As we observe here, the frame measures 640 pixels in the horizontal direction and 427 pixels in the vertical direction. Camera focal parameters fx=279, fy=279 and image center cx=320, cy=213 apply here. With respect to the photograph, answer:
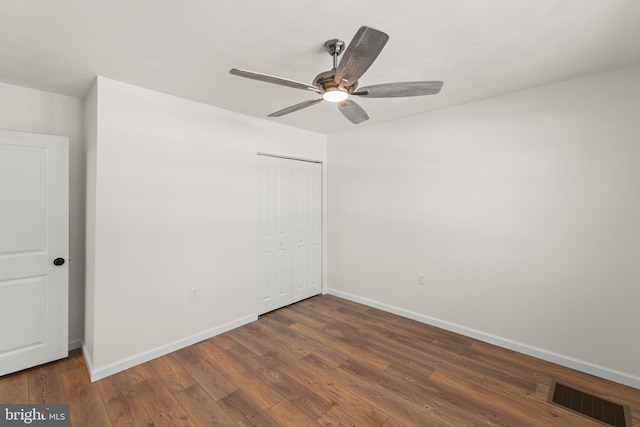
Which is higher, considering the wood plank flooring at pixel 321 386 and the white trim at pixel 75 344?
the white trim at pixel 75 344

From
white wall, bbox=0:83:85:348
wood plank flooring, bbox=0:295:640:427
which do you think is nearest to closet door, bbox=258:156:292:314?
wood plank flooring, bbox=0:295:640:427

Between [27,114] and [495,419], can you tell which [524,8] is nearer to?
[495,419]

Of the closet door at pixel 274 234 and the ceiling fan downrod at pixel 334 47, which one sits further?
the closet door at pixel 274 234

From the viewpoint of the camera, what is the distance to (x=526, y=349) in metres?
2.65

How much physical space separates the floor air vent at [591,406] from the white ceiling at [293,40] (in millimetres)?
2508

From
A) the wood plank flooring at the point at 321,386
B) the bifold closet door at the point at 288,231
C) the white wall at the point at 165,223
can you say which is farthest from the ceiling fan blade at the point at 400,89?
the wood plank flooring at the point at 321,386

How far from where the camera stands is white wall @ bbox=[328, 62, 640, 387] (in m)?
2.24

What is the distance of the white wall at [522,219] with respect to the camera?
224 centimetres

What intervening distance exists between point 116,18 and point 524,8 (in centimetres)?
227

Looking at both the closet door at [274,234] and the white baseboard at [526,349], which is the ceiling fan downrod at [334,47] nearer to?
the closet door at [274,234]

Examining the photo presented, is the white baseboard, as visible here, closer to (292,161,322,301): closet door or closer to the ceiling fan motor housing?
(292,161,322,301): closet door

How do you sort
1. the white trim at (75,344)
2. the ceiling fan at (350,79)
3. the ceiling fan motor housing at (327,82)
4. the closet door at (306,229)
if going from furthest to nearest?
the closet door at (306,229) < the white trim at (75,344) < the ceiling fan motor housing at (327,82) < the ceiling fan at (350,79)

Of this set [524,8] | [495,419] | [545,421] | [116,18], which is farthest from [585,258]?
[116,18]

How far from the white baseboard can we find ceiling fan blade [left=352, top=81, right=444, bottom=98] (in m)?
2.54
